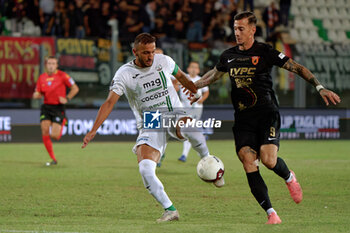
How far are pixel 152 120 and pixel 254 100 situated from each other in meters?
1.22

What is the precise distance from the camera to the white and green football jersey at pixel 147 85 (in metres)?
7.90

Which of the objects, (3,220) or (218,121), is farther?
(218,121)

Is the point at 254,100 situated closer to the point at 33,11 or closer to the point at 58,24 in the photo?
the point at 58,24

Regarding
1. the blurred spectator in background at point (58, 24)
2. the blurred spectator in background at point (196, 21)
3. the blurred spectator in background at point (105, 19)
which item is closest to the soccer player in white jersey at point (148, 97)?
the blurred spectator in background at point (105, 19)

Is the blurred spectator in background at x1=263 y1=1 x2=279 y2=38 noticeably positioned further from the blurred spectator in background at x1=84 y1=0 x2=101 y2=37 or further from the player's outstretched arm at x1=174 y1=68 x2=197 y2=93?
the player's outstretched arm at x1=174 y1=68 x2=197 y2=93

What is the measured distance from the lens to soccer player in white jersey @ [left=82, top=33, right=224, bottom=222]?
7742 millimetres

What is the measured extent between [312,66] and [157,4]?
20.6ft

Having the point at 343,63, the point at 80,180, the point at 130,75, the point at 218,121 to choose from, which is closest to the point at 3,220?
the point at 130,75

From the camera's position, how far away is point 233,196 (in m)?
10.4

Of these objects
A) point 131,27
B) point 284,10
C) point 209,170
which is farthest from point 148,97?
point 284,10

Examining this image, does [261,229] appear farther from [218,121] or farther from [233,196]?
[218,121]

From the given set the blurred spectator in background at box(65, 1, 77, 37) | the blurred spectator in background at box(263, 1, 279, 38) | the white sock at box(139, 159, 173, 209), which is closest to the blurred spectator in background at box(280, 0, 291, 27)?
the blurred spectator in background at box(263, 1, 279, 38)

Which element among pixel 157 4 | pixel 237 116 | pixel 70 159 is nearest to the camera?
pixel 237 116

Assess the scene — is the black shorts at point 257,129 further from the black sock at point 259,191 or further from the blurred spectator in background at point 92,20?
the blurred spectator in background at point 92,20
